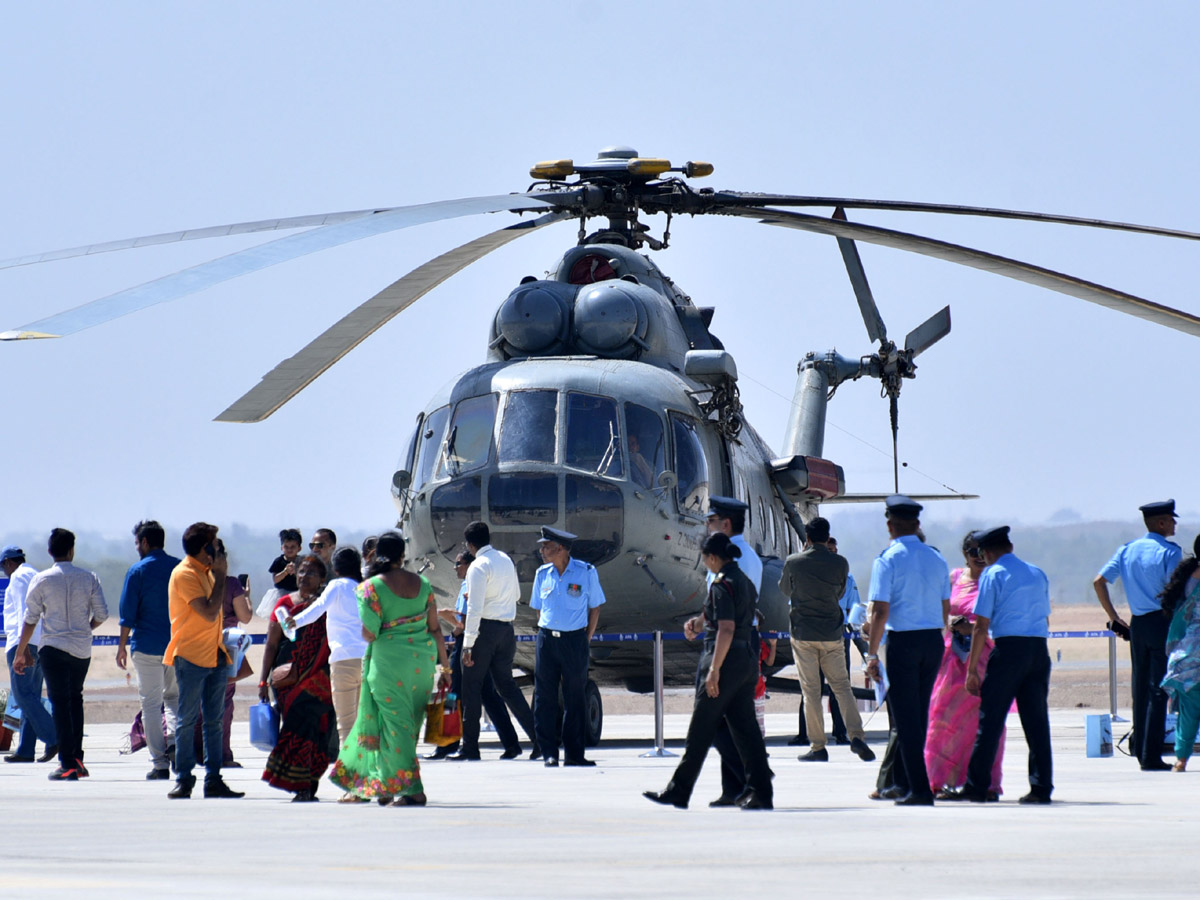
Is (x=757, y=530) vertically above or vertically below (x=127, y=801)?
above

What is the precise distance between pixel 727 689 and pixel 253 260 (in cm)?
449

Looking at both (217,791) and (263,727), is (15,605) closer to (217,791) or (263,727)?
(263,727)

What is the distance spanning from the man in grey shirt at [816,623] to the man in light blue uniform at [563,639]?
1.71m

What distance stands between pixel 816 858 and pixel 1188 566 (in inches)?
253

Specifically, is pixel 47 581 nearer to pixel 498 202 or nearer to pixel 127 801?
pixel 127 801

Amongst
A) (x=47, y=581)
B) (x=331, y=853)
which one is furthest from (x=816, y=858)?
(x=47, y=581)

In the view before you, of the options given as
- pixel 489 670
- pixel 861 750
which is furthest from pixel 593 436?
pixel 861 750

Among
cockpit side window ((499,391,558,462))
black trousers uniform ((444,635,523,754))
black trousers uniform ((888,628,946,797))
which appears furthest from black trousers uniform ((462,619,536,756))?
black trousers uniform ((888,628,946,797))

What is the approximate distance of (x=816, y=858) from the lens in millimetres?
7168

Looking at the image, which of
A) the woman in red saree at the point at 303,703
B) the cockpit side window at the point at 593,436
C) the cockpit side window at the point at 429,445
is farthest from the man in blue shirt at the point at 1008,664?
the cockpit side window at the point at 429,445

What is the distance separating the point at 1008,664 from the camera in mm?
10461

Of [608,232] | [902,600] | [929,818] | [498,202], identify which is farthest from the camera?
[608,232]

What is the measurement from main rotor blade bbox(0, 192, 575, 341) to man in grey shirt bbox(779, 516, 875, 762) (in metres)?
3.79

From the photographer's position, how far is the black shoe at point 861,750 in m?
14.6
